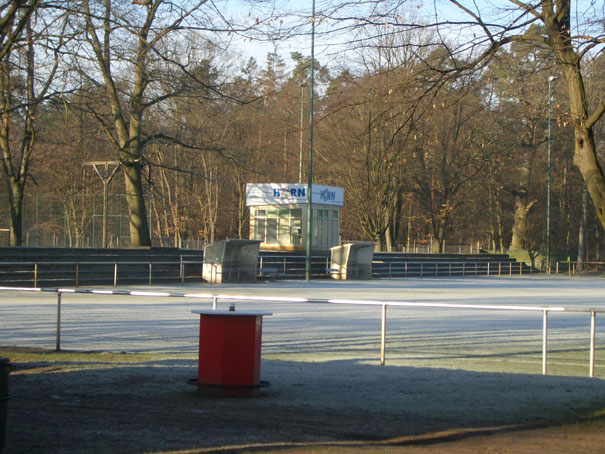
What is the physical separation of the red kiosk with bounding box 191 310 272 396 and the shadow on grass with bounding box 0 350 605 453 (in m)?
0.21

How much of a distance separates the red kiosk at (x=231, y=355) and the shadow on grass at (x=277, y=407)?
0.21m

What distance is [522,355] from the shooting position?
43.7ft

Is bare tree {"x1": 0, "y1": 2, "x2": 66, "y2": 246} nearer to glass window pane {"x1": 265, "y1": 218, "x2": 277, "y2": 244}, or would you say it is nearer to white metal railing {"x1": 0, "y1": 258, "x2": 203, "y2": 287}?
white metal railing {"x1": 0, "y1": 258, "x2": 203, "y2": 287}

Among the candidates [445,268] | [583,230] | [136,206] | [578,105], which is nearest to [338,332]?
[578,105]

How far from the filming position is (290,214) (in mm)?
48312

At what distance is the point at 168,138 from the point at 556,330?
21642 millimetres

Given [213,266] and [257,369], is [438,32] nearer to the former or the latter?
[257,369]

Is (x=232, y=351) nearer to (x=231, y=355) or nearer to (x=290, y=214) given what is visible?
(x=231, y=355)

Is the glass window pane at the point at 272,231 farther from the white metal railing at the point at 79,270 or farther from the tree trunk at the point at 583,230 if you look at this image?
the tree trunk at the point at 583,230

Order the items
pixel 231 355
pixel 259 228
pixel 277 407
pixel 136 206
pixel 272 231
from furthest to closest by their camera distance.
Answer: pixel 259 228 < pixel 272 231 < pixel 136 206 < pixel 231 355 < pixel 277 407

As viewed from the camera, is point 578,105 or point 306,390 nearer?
point 306,390

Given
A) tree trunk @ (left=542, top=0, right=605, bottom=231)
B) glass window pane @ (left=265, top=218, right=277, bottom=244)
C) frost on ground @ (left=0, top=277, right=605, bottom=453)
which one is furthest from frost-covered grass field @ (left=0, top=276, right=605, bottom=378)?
glass window pane @ (left=265, top=218, right=277, bottom=244)

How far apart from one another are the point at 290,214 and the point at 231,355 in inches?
1563

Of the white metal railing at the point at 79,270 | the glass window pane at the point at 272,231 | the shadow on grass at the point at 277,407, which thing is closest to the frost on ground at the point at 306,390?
the shadow on grass at the point at 277,407
